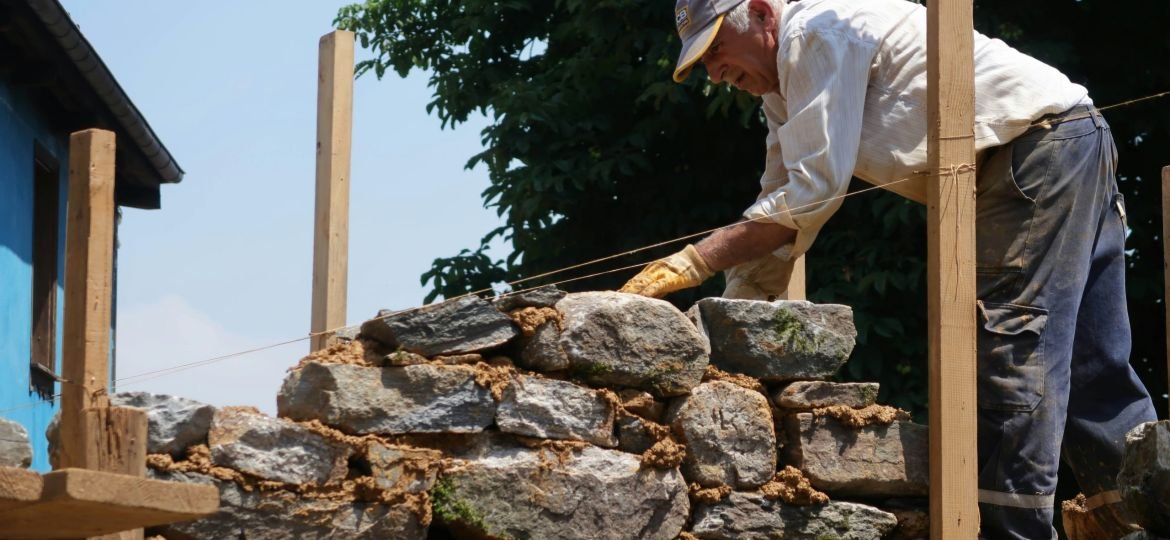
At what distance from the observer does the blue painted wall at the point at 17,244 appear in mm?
8484

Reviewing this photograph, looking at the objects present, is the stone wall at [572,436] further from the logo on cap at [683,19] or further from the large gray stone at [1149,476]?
the logo on cap at [683,19]

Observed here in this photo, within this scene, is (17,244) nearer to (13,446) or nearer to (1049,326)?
(13,446)

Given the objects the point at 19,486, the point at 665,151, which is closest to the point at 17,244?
the point at 665,151

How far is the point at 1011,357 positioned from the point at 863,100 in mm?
759

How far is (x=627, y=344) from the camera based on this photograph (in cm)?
407

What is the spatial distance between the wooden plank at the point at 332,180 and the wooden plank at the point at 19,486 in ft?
6.10

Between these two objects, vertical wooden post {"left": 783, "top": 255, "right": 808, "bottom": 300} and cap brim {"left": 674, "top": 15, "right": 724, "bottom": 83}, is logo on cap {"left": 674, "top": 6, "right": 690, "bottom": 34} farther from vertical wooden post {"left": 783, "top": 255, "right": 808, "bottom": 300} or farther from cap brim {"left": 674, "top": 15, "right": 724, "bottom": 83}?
vertical wooden post {"left": 783, "top": 255, "right": 808, "bottom": 300}

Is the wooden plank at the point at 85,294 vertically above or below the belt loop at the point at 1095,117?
below

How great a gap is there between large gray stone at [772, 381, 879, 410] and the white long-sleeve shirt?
39 cm

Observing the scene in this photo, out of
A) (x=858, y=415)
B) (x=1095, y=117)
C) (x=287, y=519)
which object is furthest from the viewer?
(x=1095, y=117)

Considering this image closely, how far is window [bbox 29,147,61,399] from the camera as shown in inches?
377

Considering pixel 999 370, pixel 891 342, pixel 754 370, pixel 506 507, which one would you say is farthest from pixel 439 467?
pixel 891 342

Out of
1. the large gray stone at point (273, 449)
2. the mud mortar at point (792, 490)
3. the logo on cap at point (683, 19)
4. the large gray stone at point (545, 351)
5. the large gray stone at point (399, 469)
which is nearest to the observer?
the large gray stone at point (273, 449)

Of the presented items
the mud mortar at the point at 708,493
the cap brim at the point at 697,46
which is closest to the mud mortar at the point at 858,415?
the mud mortar at the point at 708,493
